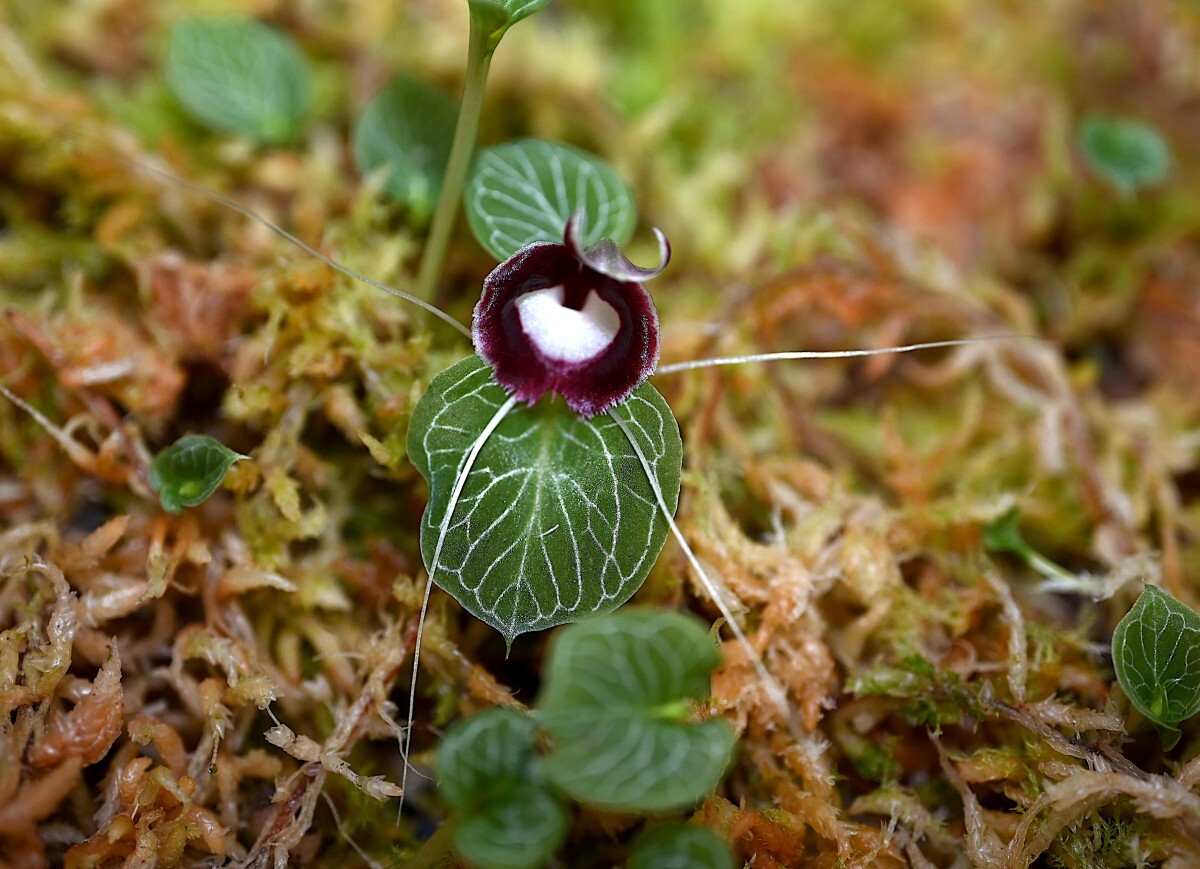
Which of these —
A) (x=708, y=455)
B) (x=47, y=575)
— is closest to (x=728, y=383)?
(x=708, y=455)

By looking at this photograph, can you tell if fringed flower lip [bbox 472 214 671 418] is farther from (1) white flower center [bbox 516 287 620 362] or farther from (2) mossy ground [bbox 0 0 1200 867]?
(2) mossy ground [bbox 0 0 1200 867]

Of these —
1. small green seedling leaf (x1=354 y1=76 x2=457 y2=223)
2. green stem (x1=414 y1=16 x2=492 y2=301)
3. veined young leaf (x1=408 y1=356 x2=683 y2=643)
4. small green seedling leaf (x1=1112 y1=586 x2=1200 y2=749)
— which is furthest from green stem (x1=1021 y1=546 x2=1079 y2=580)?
small green seedling leaf (x1=354 y1=76 x2=457 y2=223)

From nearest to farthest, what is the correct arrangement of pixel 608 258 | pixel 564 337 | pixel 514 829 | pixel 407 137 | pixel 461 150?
pixel 514 829 < pixel 608 258 < pixel 564 337 < pixel 461 150 < pixel 407 137

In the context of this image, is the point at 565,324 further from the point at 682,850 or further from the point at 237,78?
the point at 237,78

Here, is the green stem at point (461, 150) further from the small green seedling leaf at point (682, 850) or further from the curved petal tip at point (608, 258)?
the small green seedling leaf at point (682, 850)

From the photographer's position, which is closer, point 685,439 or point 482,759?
point 482,759

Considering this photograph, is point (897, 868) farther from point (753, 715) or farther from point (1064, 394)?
point (1064, 394)

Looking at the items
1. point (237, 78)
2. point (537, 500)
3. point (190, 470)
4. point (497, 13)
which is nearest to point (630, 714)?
point (537, 500)

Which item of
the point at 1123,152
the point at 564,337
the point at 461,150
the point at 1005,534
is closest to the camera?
the point at 564,337
